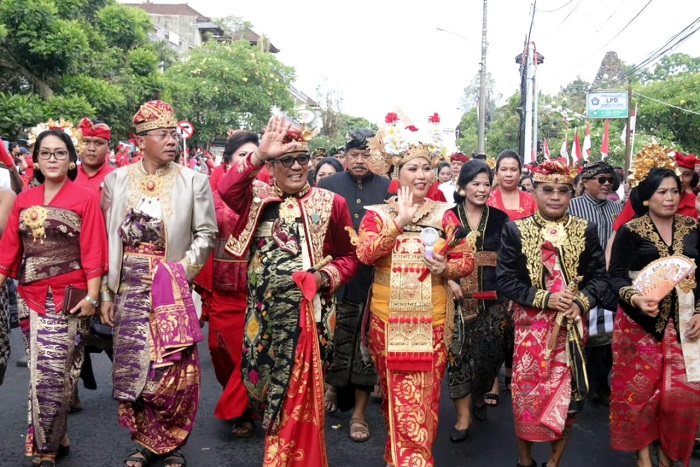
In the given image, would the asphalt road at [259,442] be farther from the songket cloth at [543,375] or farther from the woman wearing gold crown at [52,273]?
the songket cloth at [543,375]

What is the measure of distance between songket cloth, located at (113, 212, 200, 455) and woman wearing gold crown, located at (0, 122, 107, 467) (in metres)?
0.22

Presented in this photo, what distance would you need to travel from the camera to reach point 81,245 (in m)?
4.37

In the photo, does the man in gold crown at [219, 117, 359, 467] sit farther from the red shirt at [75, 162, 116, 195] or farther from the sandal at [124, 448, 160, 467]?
the red shirt at [75, 162, 116, 195]

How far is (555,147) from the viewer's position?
1497 inches

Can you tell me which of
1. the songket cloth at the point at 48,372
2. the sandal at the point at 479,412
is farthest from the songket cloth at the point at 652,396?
the songket cloth at the point at 48,372

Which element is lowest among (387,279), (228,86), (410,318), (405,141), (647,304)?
(410,318)

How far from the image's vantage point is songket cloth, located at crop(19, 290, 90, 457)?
168 inches

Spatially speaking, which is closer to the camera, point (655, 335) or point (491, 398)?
point (655, 335)

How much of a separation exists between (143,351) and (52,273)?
2.43ft

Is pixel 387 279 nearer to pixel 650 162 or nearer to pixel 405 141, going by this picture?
pixel 405 141

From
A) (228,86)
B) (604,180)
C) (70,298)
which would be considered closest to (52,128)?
(70,298)

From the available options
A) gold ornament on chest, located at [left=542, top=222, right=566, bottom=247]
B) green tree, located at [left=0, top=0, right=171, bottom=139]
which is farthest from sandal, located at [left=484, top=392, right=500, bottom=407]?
green tree, located at [left=0, top=0, right=171, bottom=139]

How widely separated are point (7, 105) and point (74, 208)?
12.1 metres

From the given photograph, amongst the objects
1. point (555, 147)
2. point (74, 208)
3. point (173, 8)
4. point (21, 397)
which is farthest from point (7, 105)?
point (173, 8)
